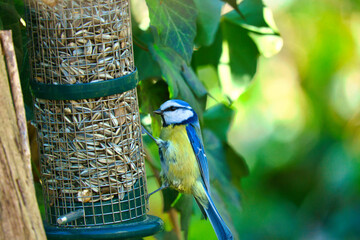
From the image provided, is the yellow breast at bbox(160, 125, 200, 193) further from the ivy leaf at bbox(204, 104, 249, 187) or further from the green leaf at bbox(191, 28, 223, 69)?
the green leaf at bbox(191, 28, 223, 69)

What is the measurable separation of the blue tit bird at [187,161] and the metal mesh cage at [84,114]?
0.49 m

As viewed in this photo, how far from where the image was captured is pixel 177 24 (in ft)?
8.27

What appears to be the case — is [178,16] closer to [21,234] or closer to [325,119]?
[21,234]

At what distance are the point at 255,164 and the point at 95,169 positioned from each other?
3.98m

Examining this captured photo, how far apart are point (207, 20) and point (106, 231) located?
4.02 ft

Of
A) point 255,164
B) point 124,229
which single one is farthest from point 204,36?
point 255,164

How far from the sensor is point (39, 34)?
2.24 metres

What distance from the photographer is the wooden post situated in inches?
65.9

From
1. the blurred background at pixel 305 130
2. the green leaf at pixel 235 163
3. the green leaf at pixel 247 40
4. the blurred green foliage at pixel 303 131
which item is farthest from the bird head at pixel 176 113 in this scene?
the blurred background at pixel 305 130

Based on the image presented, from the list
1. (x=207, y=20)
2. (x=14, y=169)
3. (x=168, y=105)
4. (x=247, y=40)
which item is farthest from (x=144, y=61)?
(x=14, y=169)

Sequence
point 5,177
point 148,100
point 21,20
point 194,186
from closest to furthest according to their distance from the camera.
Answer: point 5,177, point 21,20, point 148,100, point 194,186

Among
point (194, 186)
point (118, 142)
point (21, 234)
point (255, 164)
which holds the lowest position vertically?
point (255, 164)

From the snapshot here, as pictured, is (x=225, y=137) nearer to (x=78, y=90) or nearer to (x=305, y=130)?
(x=78, y=90)

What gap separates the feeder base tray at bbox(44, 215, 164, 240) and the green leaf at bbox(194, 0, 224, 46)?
1022 millimetres
